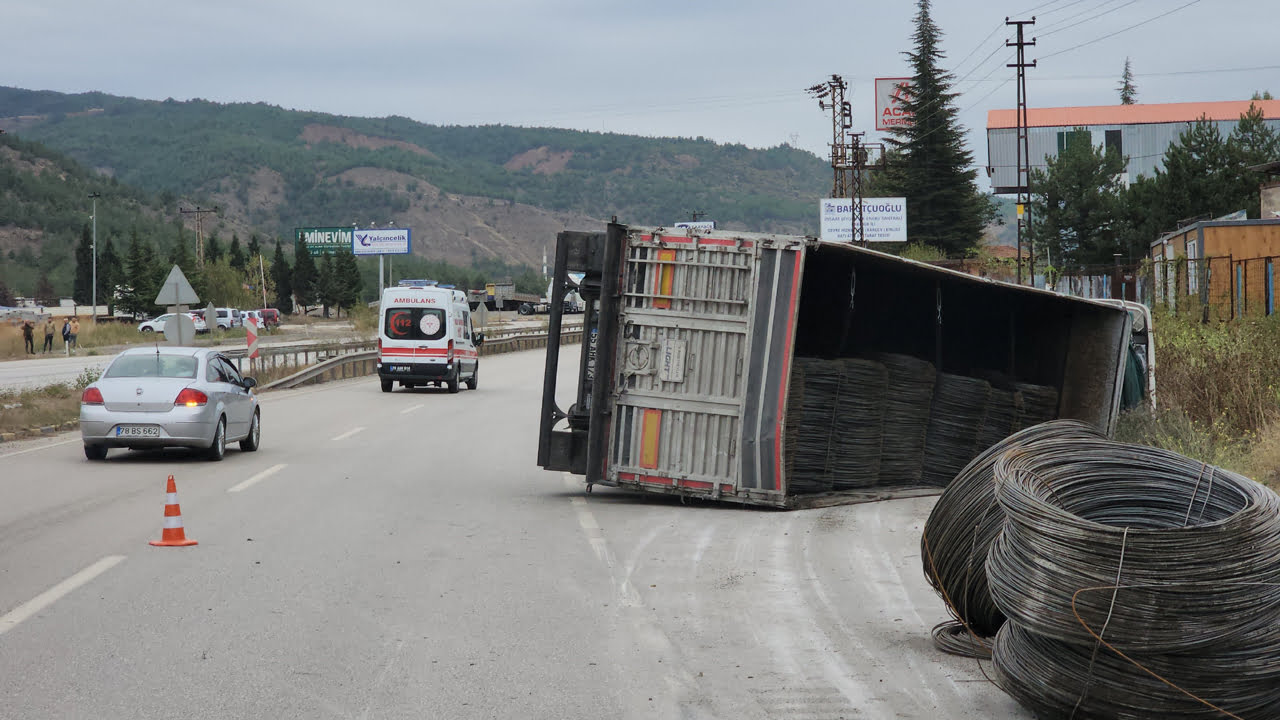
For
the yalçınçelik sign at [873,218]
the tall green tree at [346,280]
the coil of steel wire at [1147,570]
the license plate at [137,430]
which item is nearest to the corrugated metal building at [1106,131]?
the yalçınçelik sign at [873,218]

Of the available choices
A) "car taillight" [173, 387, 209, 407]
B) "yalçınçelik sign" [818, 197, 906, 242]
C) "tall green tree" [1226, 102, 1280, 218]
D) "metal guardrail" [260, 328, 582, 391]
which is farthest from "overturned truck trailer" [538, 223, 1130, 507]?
"yalçınçelik sign" [818, 197, 906, 242]

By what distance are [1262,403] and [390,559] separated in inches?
401

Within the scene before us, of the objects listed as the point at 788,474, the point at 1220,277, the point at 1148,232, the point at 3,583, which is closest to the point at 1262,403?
the point at 788,474

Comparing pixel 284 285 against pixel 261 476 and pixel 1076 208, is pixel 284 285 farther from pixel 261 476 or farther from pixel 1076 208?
pixel 261 476

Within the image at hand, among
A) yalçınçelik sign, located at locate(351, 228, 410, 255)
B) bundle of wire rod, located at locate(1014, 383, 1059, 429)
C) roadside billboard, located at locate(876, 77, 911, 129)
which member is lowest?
bundle of wire rod, located at locate(1014, 383, 1059, 429)

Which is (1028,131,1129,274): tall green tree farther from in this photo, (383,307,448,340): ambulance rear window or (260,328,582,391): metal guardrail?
(383,307,448,340): ambulance rear window

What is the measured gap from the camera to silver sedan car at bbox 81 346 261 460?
602 inches

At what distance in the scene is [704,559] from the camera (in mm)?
9133

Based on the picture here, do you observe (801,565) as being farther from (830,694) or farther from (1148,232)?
(1148,232)

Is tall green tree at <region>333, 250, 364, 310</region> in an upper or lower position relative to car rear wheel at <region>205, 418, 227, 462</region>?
upper

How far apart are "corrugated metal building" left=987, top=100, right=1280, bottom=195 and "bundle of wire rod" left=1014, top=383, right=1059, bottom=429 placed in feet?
268

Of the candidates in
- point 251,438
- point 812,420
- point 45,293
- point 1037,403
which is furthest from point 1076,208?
point 45,293

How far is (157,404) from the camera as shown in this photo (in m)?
15.3

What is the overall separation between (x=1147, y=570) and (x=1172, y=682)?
457mm
